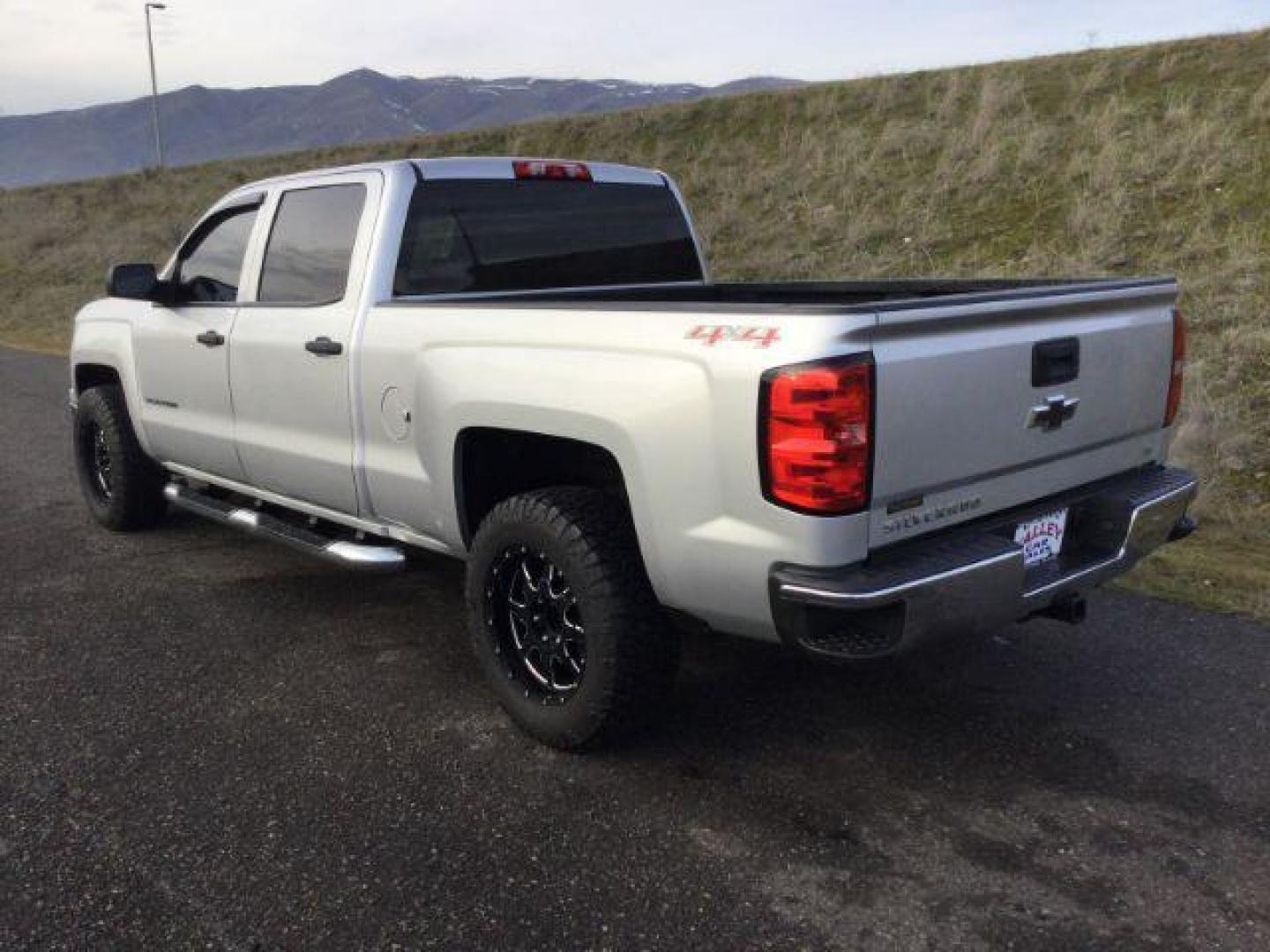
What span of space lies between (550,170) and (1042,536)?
2.41m

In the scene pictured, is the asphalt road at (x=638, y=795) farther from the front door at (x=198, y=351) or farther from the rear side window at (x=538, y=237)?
the rear side window at (x=538, y=237)

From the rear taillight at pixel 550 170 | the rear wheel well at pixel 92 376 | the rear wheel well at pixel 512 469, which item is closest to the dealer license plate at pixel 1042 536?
the rear wheel well at pixel 512 469

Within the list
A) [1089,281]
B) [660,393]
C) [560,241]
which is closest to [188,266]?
[560,241]

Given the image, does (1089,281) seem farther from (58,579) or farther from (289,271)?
(58,579)

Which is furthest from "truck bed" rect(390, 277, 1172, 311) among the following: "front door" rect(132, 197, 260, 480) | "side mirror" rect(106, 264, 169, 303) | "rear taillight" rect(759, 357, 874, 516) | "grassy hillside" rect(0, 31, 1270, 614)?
"grassy hillside" rect(0, 31, 1270, 614)

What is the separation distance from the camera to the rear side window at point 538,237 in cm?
412

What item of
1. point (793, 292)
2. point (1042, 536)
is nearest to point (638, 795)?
point (1042, 536)

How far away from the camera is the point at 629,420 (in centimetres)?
303

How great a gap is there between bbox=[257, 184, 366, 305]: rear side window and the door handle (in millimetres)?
164

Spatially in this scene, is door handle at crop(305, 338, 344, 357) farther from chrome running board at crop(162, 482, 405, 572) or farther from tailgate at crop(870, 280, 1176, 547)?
tailgate at crop(870, 280, 1176, 547)

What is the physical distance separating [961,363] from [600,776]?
1590mm

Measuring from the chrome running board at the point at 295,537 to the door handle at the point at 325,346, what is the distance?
0.71 metres

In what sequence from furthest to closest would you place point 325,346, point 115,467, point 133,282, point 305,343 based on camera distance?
1. point 115,467
2. point 133,282
3. point 305,343
4. point 325,346

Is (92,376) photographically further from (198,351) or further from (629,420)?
(629,420)
